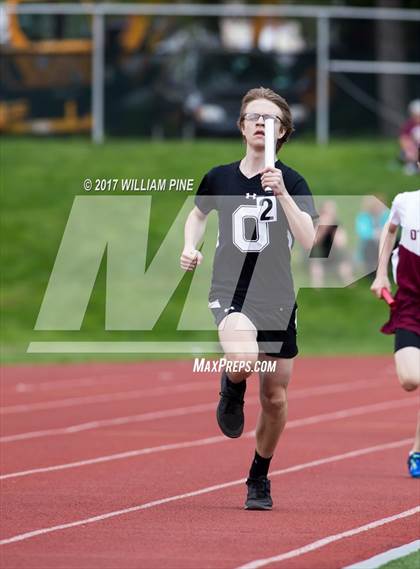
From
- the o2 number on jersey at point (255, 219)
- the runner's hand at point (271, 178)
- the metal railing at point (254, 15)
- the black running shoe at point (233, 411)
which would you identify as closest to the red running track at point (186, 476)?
the black running shoe at point (233, 411)

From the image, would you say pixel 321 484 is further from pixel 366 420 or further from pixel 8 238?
pixel 8 238

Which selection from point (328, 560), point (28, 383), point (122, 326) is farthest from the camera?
point (122, 326)

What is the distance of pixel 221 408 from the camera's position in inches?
351

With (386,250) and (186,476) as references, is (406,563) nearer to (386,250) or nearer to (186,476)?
(386,250)

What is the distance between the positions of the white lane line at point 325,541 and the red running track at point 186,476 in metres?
0.01

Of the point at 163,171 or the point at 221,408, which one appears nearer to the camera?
the point at 221,408

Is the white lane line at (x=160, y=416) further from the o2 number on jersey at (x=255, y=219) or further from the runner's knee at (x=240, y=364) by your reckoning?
the o2 number on jersey at (x=255, y=219)

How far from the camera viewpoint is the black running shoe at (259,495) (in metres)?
9.02

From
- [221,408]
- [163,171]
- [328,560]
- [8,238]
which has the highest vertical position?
[163,171]

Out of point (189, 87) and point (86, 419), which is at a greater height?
point (189, 87)

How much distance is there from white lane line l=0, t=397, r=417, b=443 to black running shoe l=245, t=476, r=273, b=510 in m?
3.97

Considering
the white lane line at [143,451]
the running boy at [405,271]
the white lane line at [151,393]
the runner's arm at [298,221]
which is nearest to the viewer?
the runner's arm at [298,221]

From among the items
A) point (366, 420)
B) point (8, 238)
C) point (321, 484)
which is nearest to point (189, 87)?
point (8, 238)

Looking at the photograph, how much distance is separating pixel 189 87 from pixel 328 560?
71.3ft
